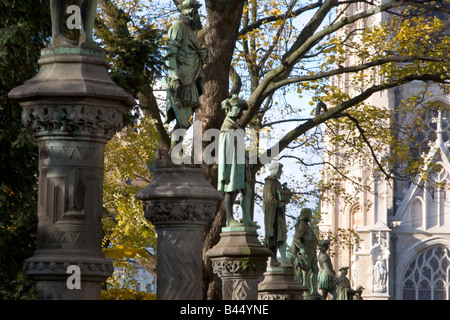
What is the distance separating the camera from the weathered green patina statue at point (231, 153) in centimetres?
1499

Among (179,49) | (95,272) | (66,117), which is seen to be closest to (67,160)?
(66,117)

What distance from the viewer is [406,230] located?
50.9m

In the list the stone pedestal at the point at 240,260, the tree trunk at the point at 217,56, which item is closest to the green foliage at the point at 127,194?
the tree trunk at the point at 217,56

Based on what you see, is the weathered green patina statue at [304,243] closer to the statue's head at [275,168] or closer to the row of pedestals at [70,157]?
the statue's head at [275,168]

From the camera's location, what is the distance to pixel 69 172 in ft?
28.3

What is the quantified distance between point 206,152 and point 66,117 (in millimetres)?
9314

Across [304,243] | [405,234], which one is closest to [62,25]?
[304,243]

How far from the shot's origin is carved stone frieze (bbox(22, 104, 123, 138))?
28.3 ft

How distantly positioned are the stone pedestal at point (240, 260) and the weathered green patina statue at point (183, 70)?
373 centimetres

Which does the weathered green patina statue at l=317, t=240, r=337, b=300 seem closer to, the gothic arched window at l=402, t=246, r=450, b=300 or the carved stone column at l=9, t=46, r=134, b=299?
the carved stone column at l=9, t=46, r=134, b=299

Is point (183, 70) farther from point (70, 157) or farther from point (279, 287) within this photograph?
point (279, 287)
